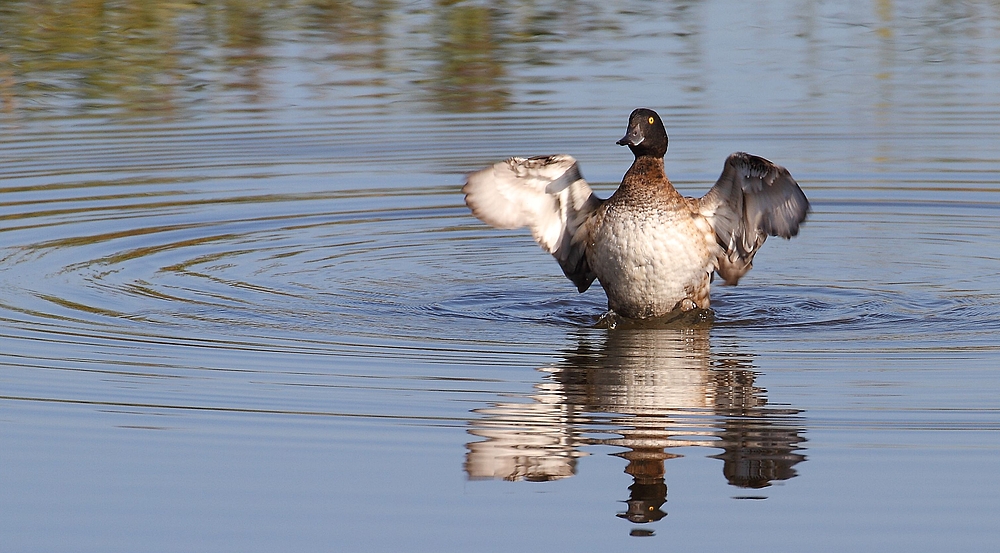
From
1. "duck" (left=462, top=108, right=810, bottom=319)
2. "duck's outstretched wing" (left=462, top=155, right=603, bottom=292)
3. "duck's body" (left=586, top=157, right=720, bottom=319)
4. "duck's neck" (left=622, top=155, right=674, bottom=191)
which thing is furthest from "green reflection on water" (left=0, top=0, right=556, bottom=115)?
"duck's body" (left=586, top=157, right=720, bottom=319)

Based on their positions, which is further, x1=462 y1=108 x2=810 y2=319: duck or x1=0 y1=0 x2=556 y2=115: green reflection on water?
x1=0 y1=0 x2=556 y2=115: green reflection on water

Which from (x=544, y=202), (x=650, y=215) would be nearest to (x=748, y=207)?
(x=650, y=215)

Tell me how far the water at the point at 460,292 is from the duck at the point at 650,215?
27 cm

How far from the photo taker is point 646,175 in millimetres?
9391

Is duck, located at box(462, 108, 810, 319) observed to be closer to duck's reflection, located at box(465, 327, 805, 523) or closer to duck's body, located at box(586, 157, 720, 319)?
duck's body, located at box(586, 157, 720, 319)

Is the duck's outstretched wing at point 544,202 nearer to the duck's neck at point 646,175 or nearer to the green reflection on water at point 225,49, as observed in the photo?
the duck's neck at point 646,175

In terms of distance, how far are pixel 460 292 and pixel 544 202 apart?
790 millimetres

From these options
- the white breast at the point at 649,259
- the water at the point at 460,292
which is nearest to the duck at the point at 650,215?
the white breast at the point at 649,259

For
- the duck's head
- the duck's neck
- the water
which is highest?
the duck's head

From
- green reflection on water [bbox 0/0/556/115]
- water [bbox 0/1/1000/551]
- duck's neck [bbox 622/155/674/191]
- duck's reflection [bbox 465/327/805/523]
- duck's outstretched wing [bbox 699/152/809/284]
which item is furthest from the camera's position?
green reflection on water [bbox 0/0/556/115]

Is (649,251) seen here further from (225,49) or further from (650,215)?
(225,49)

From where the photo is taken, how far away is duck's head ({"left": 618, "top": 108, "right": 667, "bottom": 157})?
9398 mm

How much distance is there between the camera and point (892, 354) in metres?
8.06

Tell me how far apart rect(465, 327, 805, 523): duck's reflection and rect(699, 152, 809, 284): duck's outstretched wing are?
44.4 inches
